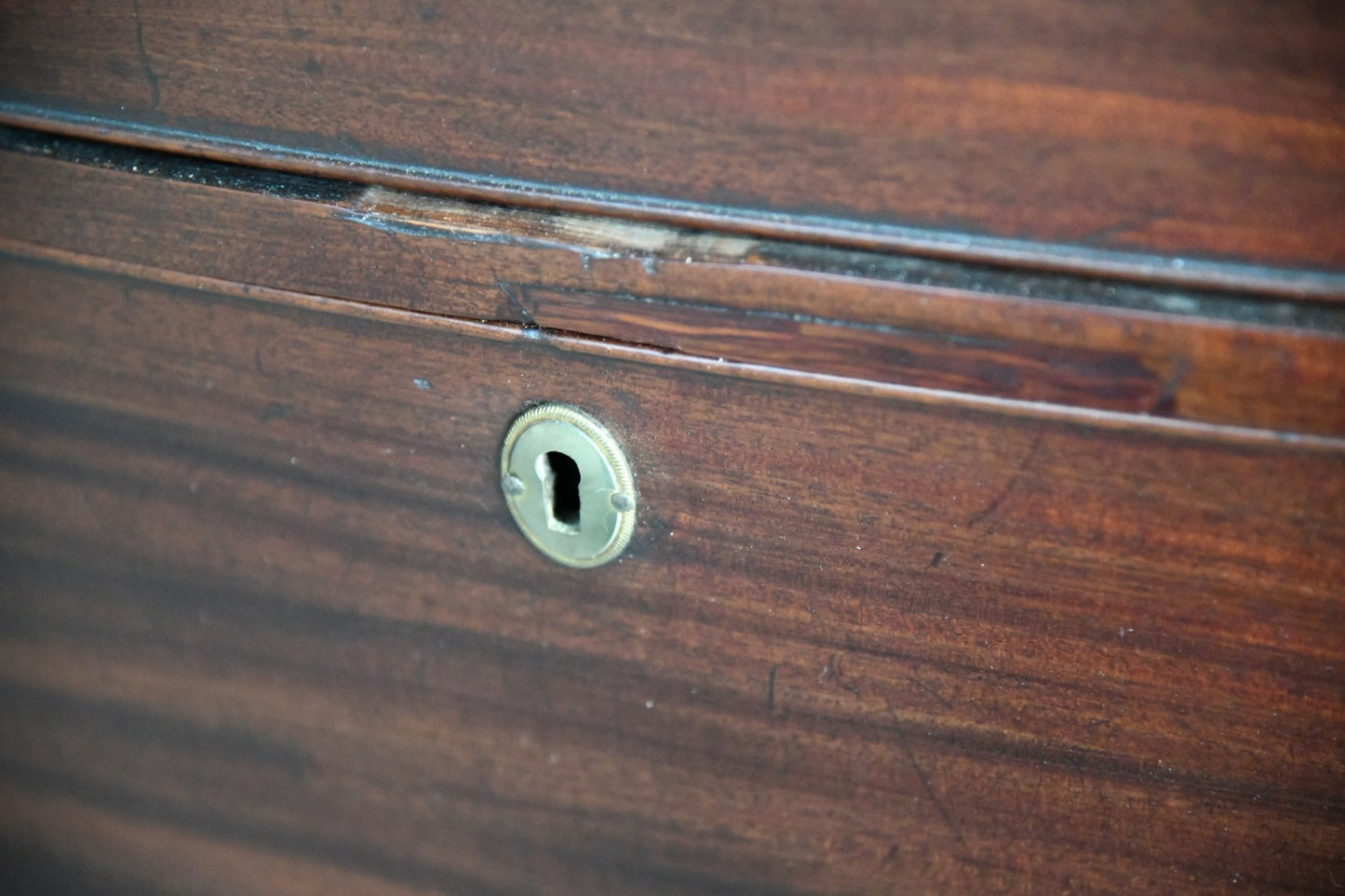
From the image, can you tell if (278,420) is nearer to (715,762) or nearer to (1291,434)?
(715,762)

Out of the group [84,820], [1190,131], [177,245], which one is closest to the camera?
[1190,131]

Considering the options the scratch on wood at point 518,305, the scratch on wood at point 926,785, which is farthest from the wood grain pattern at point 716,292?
the scratch on wood at point 926,785

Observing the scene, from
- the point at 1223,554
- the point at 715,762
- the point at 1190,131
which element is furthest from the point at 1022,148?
the point at 715,762

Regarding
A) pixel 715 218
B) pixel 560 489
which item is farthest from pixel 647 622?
pixel 715 218

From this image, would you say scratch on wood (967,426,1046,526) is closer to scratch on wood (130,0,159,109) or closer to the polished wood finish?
the polished wood finish

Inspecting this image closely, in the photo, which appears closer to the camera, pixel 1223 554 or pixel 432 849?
pixel 1223 554

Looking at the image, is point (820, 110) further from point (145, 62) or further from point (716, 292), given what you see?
point (145, 62)

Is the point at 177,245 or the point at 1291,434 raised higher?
the point at 177,245
